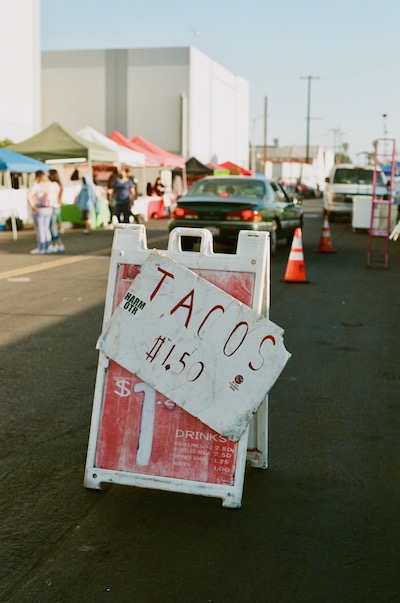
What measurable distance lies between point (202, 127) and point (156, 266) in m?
57.5

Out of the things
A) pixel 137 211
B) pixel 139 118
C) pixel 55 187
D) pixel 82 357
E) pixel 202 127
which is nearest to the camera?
pixel 82 357

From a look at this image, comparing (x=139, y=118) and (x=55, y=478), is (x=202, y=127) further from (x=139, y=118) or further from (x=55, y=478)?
(x=55, y=478)

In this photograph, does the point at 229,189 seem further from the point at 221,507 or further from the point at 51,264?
the point at 221,507

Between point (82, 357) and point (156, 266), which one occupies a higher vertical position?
point (156, 266)

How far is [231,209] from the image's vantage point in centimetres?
1684

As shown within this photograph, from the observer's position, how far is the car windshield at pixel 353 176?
33.1m

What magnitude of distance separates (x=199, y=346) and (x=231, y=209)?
12531mm

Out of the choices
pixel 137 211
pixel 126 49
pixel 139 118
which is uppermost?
pixel 126 49

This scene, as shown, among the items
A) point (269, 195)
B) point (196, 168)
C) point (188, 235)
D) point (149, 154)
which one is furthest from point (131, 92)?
point (188, 235)

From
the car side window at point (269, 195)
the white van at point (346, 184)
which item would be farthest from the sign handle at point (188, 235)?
the white van at point (346, 184)

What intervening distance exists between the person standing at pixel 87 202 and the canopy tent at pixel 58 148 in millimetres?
711

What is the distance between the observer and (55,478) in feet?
16.3

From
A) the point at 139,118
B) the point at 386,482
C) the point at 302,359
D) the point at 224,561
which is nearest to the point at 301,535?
the point at 224,561

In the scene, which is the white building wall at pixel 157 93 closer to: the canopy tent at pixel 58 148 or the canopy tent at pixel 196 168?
the canopy tent at pixel 196 168
